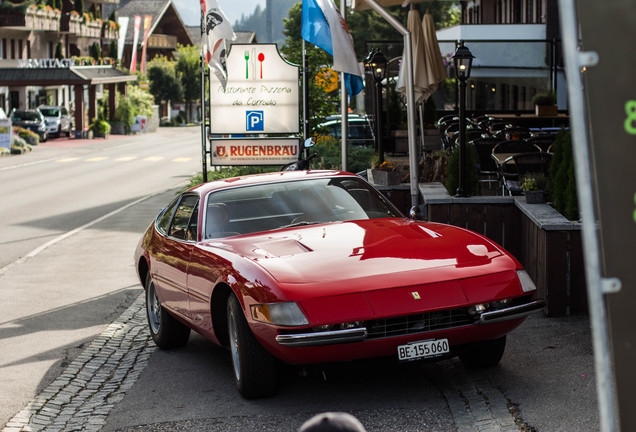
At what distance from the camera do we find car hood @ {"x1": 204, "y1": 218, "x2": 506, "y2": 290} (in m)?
6.51

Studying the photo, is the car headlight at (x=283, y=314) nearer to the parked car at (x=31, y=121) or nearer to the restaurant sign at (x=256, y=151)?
the restaurant sign at (x=256, y=151)

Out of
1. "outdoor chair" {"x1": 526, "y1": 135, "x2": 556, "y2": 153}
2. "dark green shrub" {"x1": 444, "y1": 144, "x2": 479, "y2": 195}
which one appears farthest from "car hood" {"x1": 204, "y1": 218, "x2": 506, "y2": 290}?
"outdoor chair" {"x1": 526, "y1": 135, "x2": 556, "y2": 153}

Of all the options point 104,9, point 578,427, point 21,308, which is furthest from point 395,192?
point 104,9

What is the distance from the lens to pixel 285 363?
689 centimetres

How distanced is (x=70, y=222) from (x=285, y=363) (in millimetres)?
15417

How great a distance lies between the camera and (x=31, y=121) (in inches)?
2355

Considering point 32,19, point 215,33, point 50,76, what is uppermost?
point 32,19

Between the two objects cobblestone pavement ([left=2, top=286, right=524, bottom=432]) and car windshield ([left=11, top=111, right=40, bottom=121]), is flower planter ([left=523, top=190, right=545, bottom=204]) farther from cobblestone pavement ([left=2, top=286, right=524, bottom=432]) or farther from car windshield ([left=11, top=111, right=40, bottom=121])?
car windshield ([left=11, top=111, right=40, bottom=121])

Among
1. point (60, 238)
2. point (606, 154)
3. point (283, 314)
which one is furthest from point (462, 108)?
point (60, 238)

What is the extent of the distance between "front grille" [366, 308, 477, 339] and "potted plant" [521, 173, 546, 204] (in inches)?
153

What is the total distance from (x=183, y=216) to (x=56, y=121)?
58.6 meters

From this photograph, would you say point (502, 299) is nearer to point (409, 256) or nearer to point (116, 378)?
point (409, 256)

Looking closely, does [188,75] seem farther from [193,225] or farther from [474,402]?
[474,402]

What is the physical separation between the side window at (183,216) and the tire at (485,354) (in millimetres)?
2426
